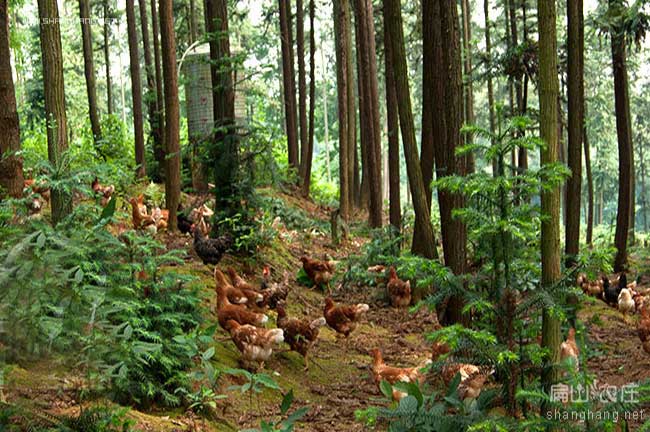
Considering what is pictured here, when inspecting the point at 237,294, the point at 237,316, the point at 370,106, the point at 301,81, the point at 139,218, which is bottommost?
the point at 237,316

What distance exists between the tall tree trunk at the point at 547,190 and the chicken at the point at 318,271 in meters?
7.72

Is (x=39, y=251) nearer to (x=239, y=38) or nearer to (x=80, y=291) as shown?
(x=80, y=291)

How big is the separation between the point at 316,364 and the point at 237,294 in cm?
130

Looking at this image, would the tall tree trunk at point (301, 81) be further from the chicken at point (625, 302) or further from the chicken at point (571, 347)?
the chicken at point (571, 347)

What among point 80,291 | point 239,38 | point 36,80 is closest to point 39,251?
point 80,291

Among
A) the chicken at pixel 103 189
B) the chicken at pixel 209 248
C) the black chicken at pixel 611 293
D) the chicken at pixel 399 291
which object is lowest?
the black chicken at pixel 611 293

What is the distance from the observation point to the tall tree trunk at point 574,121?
9.95m

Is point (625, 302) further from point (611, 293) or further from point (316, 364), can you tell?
point (316, 364)

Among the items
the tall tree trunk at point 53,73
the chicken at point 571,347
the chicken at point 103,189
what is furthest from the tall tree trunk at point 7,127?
the chicken at point 571,347

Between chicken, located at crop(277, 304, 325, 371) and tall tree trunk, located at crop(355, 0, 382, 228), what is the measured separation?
9943 millimetres

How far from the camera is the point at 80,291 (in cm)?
475

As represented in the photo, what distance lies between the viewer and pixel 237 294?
864 cm

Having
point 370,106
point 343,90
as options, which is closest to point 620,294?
point 370,106

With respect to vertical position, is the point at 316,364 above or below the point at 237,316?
below
